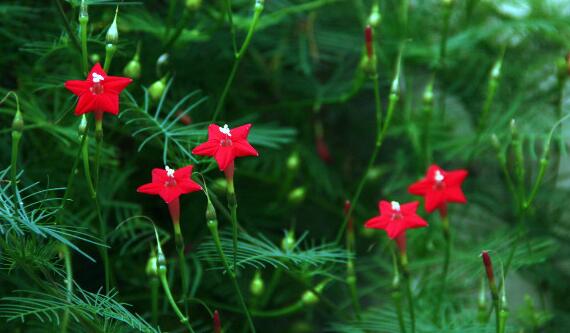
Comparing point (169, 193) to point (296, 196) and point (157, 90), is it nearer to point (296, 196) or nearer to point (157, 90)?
point (157, 90)

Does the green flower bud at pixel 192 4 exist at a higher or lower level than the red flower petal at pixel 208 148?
higher

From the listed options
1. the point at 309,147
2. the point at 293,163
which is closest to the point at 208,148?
the point at 293,163

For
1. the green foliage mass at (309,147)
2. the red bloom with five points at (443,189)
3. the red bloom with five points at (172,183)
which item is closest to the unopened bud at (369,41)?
the green foliage mass at (309,147)

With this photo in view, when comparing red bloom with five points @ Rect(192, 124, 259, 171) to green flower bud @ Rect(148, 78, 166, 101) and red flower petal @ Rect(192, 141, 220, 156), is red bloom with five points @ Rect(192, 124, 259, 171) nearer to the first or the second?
red flower petal @ Rect(192, 141, 220, 156)

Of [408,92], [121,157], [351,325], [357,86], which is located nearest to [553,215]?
[408,92]

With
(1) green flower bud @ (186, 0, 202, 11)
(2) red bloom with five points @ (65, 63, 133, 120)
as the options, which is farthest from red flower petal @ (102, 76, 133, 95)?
(1) green flower bud @ (186, 0, 202, 11)

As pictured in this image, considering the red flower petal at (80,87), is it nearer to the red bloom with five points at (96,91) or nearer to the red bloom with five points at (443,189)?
the red bloom with five points at (96,91)
